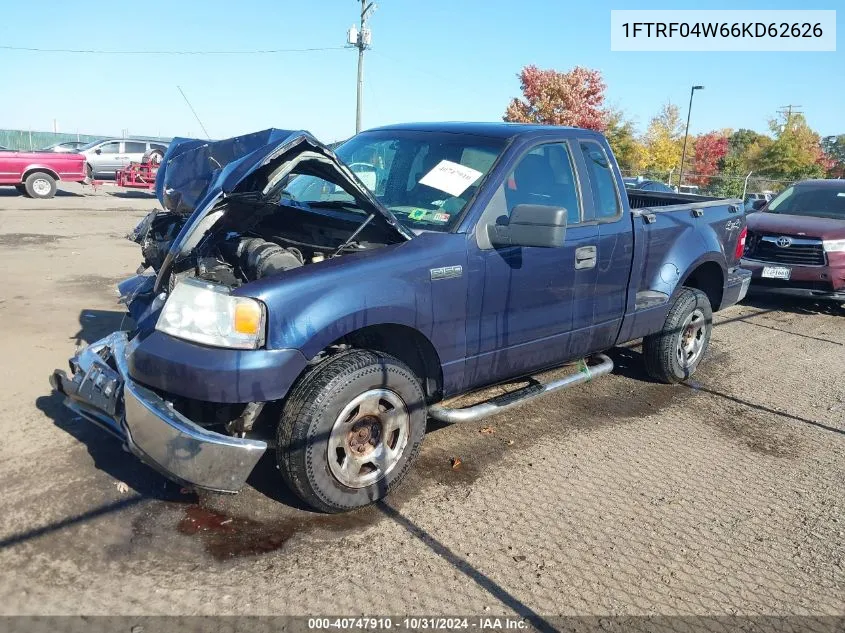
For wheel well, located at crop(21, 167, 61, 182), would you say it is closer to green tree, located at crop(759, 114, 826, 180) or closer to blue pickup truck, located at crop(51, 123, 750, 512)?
blue pickup truck, located at crop(51, 123, 750, 512)

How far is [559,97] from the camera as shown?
39.2 m

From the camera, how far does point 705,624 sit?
9.64ft

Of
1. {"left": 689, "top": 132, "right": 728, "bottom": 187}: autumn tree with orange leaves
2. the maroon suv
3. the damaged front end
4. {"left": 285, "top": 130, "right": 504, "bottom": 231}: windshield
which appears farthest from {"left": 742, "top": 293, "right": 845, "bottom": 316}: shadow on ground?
{"left": 689, "top": 132, "right": 728, "bottom": 187}: autumn tree with orange leaves

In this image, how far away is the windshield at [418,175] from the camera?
4129mm

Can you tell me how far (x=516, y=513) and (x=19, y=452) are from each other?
9.46ft

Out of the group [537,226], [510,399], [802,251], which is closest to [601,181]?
[537,226]

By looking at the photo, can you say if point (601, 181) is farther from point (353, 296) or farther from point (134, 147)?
point (134, 147)

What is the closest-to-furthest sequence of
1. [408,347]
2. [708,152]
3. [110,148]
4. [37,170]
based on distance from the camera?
[408,347] → [37,170] → [110,148] → [708,152]

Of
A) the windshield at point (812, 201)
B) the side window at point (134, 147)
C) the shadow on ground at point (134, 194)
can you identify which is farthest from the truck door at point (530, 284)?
the side window at point (134, 147)

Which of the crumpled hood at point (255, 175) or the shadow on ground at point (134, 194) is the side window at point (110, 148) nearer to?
the shadow on ground at point (134, 194)

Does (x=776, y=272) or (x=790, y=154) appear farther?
(x=790, y=154)

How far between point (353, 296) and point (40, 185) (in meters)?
19.8

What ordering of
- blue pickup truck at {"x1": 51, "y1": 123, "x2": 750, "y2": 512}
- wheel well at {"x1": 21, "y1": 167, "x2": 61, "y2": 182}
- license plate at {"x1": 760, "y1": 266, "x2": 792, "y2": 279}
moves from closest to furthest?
blue pickup truck at {"x1": 51, "y1": 123, "x2": 750, "y2": 512} < license plate at {"x1": 760, "y1": 266, "x2": 792, "y2": 279} < wheel well at {"x1": 21, "y1": 167, "x2": 61, "y2": 182}

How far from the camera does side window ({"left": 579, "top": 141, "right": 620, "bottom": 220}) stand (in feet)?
15.8
